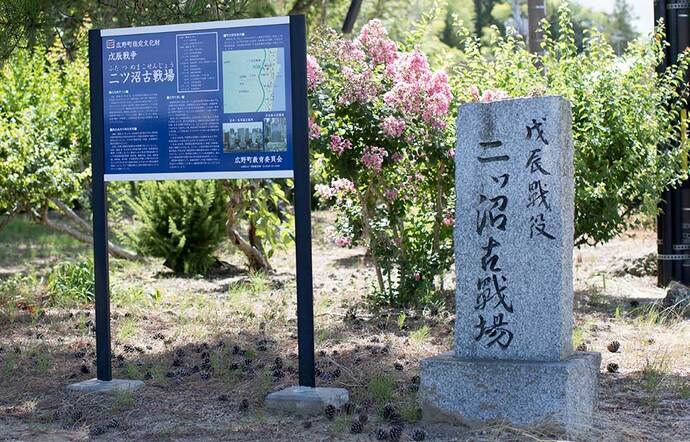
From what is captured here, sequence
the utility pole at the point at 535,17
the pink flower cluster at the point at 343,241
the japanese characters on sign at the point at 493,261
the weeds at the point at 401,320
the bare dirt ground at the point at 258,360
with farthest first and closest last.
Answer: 1. the utility pole at the point at 535,17
2. the pink flower cluster at the point at 343,241
3. the weeds at the point at 401,320
4. the bare dirt ground at the point at 258,360
5. the japanese characters on sign at the point at 493,261

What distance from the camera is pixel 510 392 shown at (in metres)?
4.98

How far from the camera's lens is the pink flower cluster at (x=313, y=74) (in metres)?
8.05

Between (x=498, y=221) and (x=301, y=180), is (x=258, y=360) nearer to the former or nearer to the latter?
(x=301, y=180)

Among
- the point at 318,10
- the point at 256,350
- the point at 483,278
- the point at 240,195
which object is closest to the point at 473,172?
the point at 483,278

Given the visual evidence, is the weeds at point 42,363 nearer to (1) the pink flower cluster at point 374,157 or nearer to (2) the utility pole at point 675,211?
(1) the pink flower cluster at point 374,157

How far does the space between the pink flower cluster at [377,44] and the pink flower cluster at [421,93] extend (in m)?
0.28

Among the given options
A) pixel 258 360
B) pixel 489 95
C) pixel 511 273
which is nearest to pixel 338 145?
pixel 489 95

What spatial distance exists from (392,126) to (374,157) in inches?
11.5

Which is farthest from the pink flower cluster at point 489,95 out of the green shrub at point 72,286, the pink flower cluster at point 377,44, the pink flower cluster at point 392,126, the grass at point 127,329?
the green shrub at point 72,286

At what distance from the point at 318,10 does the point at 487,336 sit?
11.5 metres

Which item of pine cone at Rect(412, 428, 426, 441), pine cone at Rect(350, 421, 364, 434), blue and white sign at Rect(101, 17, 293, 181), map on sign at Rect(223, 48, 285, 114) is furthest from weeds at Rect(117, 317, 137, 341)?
pine cone at Rect(412, 428, 426, 441)

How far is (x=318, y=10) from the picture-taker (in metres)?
16.0

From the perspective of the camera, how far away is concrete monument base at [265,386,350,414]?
561cm

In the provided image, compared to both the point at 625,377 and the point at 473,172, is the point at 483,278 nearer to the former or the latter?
the point at 473,172
